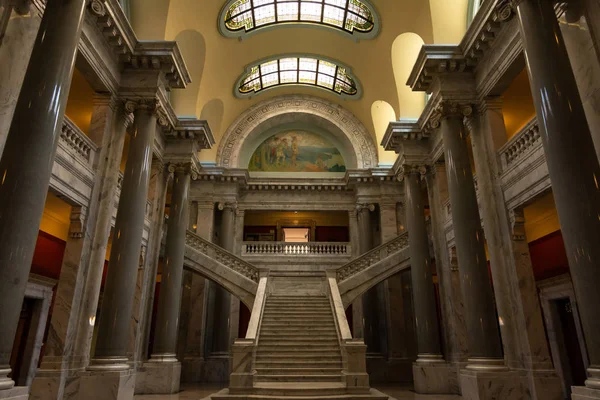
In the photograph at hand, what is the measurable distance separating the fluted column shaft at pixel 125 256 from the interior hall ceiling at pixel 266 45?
10.9ft

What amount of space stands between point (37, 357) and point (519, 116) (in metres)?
16.6

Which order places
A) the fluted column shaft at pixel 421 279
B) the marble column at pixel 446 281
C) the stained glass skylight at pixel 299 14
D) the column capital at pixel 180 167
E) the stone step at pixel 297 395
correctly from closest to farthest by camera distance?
the stone step at pixel 297 395 < the marble column at pixel 446 281 < the fluted column shaft at pixel 421 279 < the column capital at pixel 180 167 < the stained glass skylight at pixel 299 14

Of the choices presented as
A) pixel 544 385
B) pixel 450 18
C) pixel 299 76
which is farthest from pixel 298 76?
pixel 544 385

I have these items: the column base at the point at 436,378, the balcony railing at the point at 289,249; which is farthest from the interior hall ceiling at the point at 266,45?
the column base at the point at 436,378

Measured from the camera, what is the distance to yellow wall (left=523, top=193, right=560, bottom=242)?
458 inches

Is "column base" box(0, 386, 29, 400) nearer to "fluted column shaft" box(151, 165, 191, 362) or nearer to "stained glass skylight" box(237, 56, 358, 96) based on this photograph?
"fluted column shaft" box(151, 165, 191, 362)

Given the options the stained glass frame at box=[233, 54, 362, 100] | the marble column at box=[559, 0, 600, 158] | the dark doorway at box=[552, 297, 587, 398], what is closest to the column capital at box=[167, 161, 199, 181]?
the stained glass frame at box=[233, 54, 362, 100]

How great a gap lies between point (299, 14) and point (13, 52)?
12.9 meters

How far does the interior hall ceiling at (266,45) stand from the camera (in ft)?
38.1

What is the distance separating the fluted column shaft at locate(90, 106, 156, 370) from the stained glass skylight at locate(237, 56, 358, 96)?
9.72 metres

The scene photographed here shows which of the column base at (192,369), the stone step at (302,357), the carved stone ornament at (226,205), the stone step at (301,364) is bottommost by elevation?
the column base at (192,369)

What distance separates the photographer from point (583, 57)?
648 cm

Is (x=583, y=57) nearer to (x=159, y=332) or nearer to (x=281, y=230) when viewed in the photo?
(x=159, y=332)

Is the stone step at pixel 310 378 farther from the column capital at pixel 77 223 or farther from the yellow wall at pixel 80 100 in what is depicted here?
the yellow wall at pixel 80 100
